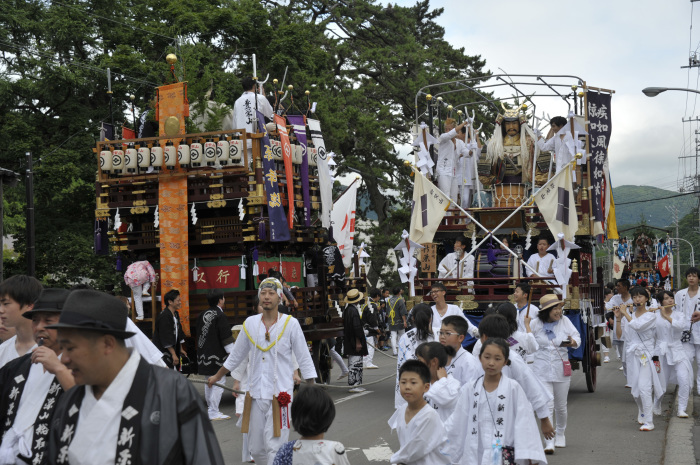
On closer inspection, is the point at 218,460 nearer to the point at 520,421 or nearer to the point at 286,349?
the point at 520,421

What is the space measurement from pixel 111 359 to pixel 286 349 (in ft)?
18.4

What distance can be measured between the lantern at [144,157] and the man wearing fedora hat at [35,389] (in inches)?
474

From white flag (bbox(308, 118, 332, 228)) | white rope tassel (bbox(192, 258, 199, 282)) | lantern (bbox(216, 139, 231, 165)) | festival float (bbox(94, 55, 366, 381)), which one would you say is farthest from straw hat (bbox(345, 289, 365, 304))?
lantern (bbox(216, 139, 231, 165))

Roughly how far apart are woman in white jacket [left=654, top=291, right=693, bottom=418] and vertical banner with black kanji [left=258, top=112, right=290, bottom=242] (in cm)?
668

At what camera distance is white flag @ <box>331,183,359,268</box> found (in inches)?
830

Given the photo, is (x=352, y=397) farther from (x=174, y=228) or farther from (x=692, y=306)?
(x=692, y=306)

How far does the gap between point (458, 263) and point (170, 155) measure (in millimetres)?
5634

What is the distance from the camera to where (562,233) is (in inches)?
608

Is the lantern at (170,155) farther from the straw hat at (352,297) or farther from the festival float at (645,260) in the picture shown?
the festival float at (645,260)

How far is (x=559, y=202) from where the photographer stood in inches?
629

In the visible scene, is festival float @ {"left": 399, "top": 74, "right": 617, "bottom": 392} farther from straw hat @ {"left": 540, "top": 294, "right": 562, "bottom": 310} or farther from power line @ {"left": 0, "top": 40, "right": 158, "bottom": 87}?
power line @ {"left": 0, "top": 40, "right": 158, "bottom": 87}

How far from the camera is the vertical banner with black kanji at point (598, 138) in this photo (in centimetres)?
1780

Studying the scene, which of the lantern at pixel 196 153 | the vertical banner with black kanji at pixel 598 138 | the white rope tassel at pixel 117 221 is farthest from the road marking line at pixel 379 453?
the vertical banner with black kanji at pixel 598 138

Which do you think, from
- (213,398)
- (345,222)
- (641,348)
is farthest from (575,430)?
(345,222)
